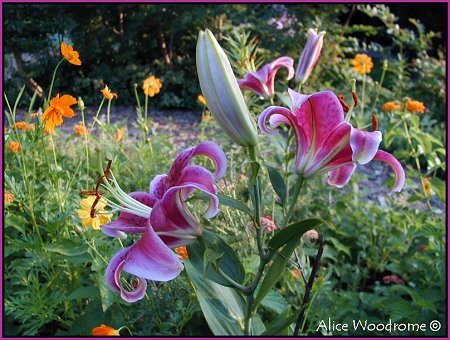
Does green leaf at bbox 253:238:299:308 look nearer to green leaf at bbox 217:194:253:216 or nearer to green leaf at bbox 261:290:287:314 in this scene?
green leaf at bbox 217:194:253:216

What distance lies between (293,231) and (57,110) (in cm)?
70

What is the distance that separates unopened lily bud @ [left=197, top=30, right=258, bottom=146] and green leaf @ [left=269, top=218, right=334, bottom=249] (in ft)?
0.43

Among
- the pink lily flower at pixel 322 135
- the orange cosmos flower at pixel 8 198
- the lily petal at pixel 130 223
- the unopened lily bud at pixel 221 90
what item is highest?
the unopened lily bud at pixel 221 90

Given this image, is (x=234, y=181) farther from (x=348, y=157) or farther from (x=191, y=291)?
(x=348, y=157)

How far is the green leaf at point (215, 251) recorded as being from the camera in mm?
799

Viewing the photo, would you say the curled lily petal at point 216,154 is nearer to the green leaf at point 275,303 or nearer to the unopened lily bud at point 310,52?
the green leaf at point 275,303

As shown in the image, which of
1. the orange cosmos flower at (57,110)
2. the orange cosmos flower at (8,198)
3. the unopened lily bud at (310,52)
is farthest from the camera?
the unopened lily bud at (310,52)

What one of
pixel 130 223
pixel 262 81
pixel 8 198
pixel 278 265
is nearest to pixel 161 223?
pixel 130 223

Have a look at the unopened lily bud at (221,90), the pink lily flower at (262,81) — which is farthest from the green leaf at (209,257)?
the pink lily flower at (262,81)

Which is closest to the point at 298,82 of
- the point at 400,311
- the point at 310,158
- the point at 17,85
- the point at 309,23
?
the point at 400,311

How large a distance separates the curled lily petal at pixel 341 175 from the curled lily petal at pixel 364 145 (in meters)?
0.12

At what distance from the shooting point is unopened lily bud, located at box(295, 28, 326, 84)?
1.58m

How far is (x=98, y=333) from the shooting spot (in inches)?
41.1

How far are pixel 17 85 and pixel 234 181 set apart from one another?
4.38m
